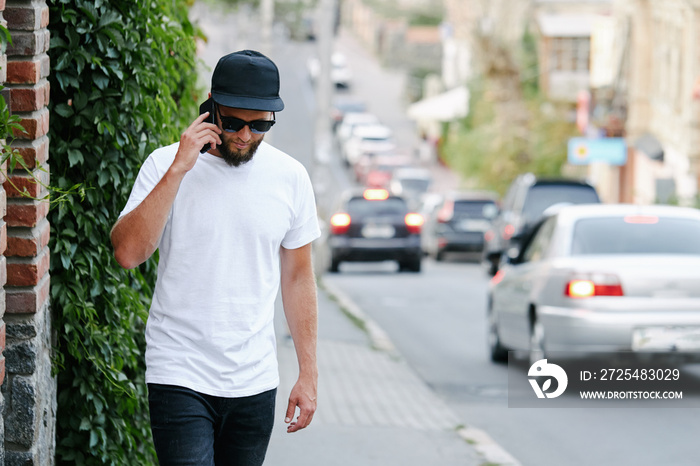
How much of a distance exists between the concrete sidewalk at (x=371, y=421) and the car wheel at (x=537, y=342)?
0.90 m

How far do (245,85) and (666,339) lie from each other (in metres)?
6.44

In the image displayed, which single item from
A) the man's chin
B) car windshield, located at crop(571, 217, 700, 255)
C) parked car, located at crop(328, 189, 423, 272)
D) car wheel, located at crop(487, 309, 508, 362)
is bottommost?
parked car, located at crop(328, 189, 423, 272)

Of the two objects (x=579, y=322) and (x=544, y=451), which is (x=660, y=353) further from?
(x=544, y=451)

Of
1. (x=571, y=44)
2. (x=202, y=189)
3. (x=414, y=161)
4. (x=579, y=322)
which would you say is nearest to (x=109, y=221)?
(x=202, y=189)

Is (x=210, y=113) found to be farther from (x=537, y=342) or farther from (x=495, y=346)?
(x=495, y=346)

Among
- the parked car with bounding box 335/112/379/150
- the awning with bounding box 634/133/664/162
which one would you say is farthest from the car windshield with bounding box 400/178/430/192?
the awning with bounding box 634/133/664/162

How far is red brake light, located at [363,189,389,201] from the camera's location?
26359 millimetres

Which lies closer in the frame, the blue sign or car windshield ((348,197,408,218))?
car windshield ((348,197,408,218))

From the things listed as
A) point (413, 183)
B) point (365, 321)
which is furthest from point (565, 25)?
point (365, 321)

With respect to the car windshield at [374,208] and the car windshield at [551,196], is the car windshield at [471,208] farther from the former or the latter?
the car windshield at [551,196]

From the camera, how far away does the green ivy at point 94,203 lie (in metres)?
4.88

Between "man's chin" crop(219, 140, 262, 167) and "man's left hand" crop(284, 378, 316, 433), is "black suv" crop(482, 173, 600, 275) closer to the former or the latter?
"man's left hand" crop(284, 378, 316, 433)

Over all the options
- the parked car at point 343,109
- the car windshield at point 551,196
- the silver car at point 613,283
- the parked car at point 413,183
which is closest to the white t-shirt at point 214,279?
the silver car at point 613,283

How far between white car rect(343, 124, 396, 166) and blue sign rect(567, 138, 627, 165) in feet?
78.8
